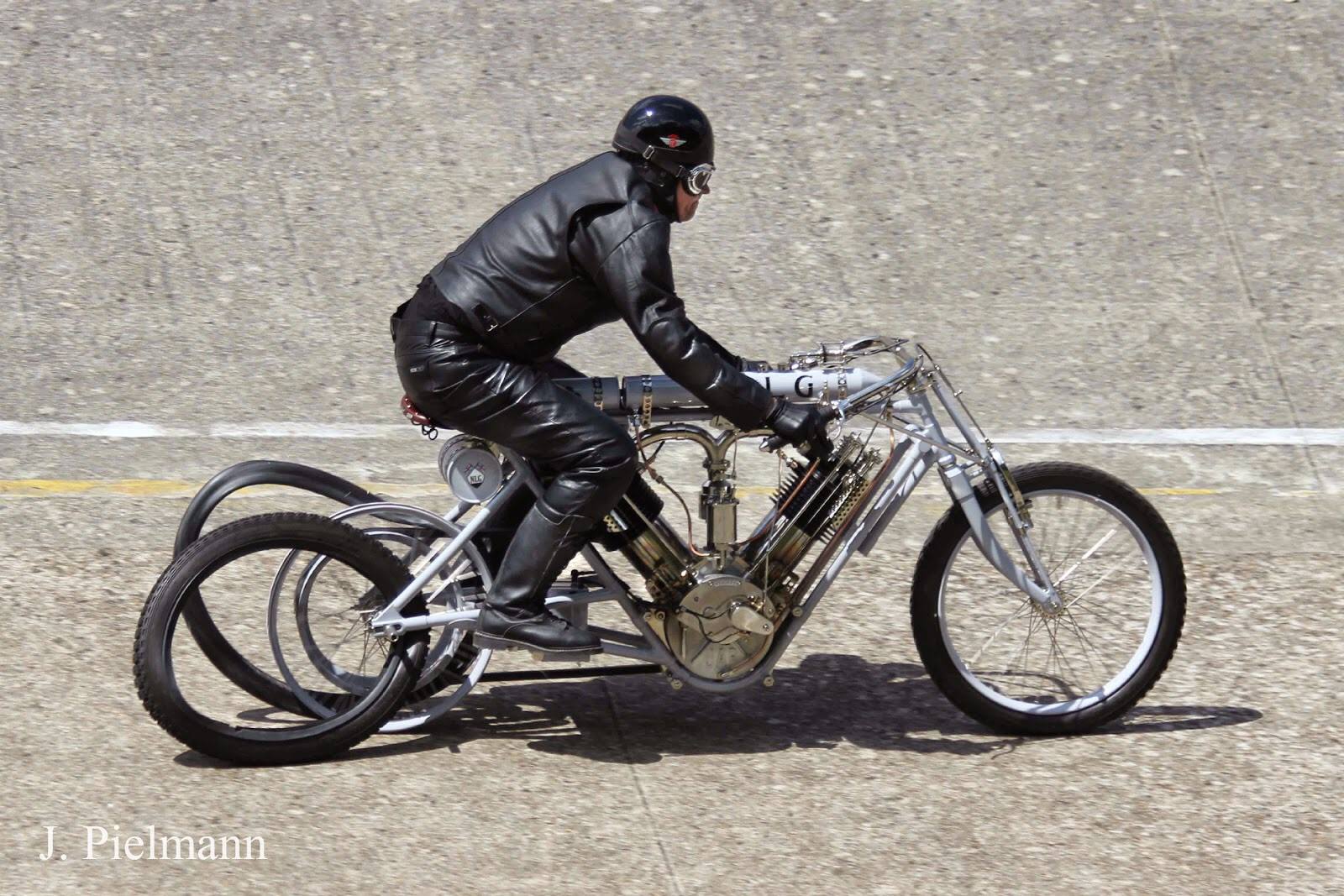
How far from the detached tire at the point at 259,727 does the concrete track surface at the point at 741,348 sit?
90mm

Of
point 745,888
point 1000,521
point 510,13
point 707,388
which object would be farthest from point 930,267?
point 745,888

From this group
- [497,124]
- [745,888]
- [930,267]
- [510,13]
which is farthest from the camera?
[510,13]

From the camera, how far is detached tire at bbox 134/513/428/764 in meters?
4.63

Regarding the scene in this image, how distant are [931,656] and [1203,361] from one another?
152 inches

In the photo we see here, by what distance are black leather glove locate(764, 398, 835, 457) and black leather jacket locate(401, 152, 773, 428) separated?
5 cm

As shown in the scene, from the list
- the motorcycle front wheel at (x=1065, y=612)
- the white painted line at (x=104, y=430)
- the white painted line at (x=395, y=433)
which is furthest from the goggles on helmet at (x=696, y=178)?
the white painted line at (x=104, y=430)

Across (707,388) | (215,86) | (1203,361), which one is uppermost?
(707,388)

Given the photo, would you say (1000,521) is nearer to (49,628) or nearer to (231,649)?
(231,649)

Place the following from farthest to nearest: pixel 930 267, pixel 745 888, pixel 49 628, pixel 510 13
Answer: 1. pixel 510 13
2. pixel 930 267
3. pixel 49 628
4. pixel 745 888

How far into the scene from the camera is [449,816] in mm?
4590

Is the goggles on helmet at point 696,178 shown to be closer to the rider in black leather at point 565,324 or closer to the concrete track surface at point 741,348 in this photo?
the rider in black leather at point 565,324

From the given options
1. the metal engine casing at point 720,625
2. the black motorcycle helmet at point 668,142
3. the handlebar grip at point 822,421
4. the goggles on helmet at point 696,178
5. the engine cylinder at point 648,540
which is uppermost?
the black motorcycle helmet at point 668,142

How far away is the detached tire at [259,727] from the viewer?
15.2 feet
